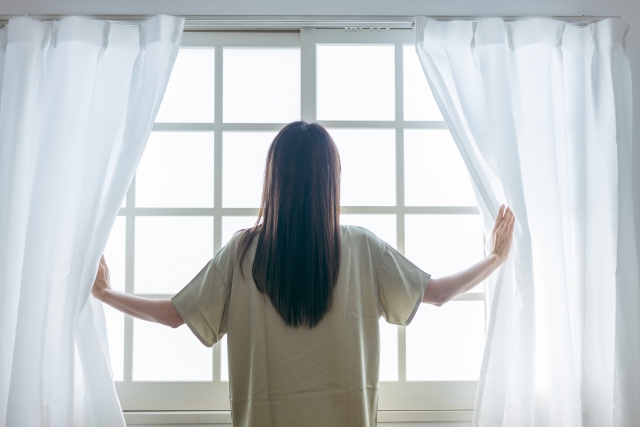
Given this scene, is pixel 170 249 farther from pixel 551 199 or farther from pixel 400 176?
pixel 551 199

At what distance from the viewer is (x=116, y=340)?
64.7 inches

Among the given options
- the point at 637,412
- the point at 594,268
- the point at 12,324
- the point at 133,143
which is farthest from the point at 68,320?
the point at 637,412

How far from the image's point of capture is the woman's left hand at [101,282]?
143 cm

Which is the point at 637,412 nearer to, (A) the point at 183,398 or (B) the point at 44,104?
(A) the point at 183,398

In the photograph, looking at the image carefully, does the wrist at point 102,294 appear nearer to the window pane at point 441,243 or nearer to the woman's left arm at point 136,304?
the woman's left arm at point 136,304

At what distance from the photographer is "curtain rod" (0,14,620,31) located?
1.57 metres

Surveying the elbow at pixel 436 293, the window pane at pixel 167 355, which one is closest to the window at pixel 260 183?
the window pane at pixel 167 355

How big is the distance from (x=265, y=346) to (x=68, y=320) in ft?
2.13

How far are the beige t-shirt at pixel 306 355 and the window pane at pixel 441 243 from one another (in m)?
0.46

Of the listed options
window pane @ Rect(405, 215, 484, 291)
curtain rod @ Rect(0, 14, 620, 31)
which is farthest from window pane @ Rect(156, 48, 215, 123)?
window pane @ Rect(405, 215, 484, 291)

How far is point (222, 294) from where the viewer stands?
1271 mm

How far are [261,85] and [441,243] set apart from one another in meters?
0.88

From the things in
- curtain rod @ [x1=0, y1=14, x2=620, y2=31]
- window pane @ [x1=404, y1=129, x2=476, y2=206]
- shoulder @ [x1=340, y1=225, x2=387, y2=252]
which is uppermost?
curtain rod @ [x1=0, y1=14, x2=620, y2=31]

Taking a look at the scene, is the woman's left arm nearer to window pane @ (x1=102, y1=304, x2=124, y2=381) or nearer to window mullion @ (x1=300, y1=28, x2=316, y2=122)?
window pane @ (x1=102, y1=304, x2=124, y2=381)
